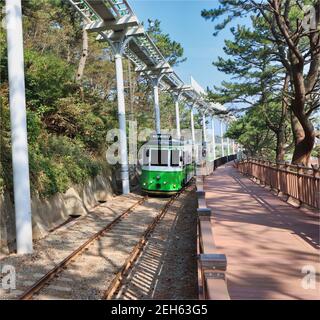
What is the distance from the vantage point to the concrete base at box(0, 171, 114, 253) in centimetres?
1007

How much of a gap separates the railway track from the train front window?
5.39 m

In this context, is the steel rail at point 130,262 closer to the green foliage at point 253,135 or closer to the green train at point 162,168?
the green train at point 162,168

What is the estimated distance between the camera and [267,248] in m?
7.15

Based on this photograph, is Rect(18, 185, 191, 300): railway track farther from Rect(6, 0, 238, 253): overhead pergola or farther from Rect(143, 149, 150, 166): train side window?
Rect(143, 149, 150, 166): train side window

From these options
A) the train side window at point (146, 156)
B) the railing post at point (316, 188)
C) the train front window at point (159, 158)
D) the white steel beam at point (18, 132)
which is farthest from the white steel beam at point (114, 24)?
the railing post at point (316, 188)

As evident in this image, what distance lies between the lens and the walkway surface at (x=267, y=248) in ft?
17.4

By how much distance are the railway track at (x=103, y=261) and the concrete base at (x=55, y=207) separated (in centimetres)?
185

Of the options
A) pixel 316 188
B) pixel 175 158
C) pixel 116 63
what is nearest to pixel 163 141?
pixel 175 158

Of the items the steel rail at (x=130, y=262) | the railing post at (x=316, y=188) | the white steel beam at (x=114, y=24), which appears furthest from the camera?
the white steel beam at (x=114, y=24)

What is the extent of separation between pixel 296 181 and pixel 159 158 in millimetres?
9456

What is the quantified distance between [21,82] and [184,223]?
7.24 meters

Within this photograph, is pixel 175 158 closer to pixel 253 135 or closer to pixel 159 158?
pixel 159 158

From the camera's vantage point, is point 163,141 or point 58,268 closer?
point 58,268
